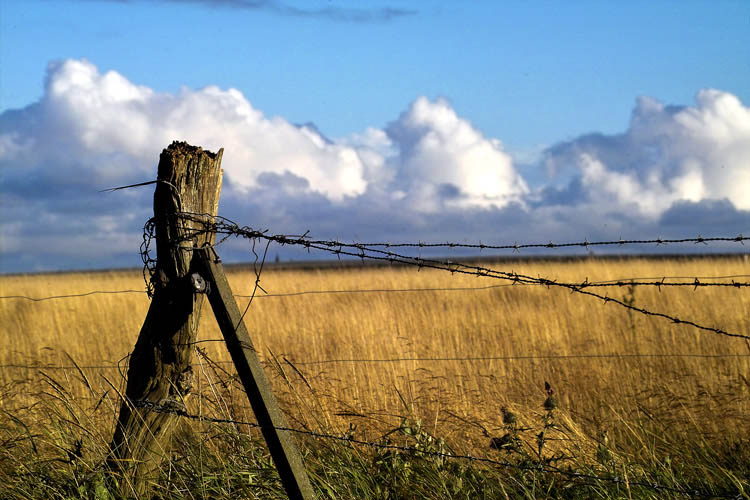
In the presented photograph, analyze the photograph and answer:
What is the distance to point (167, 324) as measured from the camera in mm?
3248

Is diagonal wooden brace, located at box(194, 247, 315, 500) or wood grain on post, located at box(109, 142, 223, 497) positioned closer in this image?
diagonal wooden brace, located at box(194, 247, 315, 500)

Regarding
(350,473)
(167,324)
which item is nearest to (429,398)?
(350,473)

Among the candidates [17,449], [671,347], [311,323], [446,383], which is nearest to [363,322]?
[311,323]

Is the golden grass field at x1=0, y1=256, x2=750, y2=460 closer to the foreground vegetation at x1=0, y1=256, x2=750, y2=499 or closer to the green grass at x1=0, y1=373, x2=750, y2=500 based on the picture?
the foreground vegetation at x1=0, y1=256, x2=750, y2=499

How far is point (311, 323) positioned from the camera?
374 inches

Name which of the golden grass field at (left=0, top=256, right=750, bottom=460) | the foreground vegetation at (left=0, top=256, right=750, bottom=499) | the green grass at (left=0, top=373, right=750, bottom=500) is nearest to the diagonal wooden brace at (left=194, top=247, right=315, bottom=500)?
the golden grass field at (left=0, top=256, right=750, bottom=460)

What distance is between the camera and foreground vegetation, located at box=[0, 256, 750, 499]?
11.9 feet

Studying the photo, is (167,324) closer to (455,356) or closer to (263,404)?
(263,404)

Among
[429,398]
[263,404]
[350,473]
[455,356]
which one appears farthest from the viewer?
[455,356]

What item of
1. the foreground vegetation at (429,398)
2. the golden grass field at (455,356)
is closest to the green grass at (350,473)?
the foreground vegetation at (429,398)

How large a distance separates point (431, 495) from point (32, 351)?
7268 mm

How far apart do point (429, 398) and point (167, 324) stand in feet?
9.08

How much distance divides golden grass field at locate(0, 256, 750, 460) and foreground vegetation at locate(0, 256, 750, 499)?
1.2 inches

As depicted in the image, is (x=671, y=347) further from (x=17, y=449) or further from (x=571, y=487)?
(x=17, y=449)
